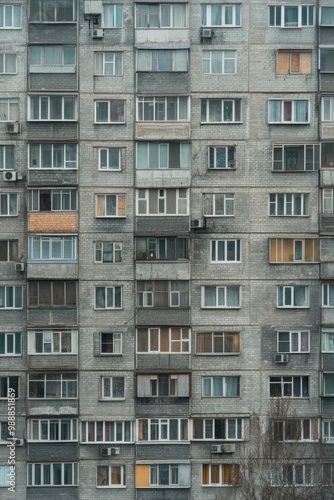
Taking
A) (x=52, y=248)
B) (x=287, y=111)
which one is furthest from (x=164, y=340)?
(x=287, y=111)

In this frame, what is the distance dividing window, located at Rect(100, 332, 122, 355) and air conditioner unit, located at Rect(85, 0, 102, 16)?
496 inches

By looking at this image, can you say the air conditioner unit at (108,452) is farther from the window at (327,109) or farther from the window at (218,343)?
the window at (327,109)

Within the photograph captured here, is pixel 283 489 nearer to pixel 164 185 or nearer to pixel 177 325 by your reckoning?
pixel 177 325

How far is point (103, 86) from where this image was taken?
5409cm

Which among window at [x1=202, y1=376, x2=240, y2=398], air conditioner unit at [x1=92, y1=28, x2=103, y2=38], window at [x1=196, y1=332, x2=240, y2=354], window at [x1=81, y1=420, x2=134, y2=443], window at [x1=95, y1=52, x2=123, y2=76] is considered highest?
air conditioner unit at [x1=92, y1=28, x2=103, y2=38]

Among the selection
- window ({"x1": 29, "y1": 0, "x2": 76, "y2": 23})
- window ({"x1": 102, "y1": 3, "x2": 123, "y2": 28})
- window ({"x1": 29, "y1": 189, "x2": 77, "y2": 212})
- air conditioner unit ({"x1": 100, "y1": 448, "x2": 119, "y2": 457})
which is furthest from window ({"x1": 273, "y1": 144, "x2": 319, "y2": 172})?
air conditioner unit ({"x1": 100, "y1": 448, "x2": 119, "y2": 457})

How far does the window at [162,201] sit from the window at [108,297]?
322 centimetres

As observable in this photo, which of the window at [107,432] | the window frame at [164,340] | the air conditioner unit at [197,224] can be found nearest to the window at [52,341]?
the window frame at [164,340]

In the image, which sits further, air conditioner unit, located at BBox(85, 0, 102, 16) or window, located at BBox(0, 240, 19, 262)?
window, located at BBox(0, 240, 19, 262)

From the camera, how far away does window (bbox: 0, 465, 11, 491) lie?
2128 inches

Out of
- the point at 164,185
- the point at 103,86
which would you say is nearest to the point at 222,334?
the point at 164,185

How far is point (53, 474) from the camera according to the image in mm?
54156

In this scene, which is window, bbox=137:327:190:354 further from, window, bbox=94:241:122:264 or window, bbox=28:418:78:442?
window, bbox=28:418:78:442

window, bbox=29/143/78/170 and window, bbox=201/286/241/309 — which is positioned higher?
window, bbox=29/143/78/170
